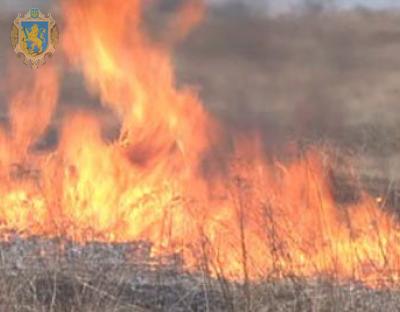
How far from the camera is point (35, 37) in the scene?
1134 cm

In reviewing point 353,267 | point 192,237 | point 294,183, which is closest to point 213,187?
point 294,183

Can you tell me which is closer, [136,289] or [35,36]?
[136,289]

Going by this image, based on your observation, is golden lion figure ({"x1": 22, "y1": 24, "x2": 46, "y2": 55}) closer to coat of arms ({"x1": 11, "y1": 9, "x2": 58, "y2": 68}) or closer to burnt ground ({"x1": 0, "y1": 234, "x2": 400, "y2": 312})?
coat of arms ({"x1": 11, "y1": 9, "x2": 58, "y2": 68})

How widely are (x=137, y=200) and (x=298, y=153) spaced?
9.03 ft

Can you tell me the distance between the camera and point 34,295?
19.9 feet

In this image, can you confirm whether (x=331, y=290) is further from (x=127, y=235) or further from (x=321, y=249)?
(x=127, y=235)

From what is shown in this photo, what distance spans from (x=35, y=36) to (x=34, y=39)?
5 centimetres

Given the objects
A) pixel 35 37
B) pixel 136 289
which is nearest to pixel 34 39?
pixel 35 37

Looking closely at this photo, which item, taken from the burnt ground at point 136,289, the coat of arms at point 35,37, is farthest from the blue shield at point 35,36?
the burnt ground at point 136,289

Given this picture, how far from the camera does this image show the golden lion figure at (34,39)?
37.1 feet

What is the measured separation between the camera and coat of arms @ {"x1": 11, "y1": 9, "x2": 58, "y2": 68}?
11.2 m

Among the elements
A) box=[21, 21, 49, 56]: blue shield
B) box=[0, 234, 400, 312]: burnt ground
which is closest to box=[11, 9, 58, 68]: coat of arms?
box=[21, 21, 49, 56]: blue shield

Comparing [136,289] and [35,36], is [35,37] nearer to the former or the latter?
[35,36]

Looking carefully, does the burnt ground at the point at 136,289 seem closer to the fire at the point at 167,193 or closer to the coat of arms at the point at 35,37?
the fire at the point at 167,193
